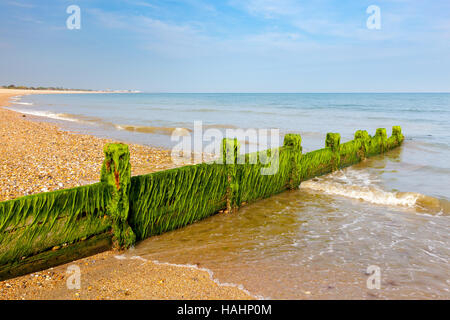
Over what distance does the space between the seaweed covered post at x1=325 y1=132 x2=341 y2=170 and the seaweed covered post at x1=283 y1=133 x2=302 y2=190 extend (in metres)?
2.33

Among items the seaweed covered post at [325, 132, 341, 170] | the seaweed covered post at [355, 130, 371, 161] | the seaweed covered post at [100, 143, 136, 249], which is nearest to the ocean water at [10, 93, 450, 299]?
the seaweed covered post at [100, 143, 136, 249]

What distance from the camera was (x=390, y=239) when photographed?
6.84 m

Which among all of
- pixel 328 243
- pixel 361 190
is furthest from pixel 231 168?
pixel 361 190

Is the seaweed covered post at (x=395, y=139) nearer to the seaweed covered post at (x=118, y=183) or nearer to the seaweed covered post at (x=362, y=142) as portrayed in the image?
the seaweed covered post at (x=362, y=142)

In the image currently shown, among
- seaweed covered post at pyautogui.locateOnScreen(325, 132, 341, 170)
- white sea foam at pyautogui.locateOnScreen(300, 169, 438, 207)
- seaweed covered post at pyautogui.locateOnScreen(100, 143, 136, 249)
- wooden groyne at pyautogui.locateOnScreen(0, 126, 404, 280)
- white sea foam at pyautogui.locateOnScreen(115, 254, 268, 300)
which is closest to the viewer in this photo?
wooden groyne at pyautogui.locateOnScreen(0, 126, 404, 280)

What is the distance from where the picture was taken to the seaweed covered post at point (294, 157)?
32.1ft

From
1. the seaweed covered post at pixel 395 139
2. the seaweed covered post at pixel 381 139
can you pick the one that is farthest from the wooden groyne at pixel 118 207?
the seaweed covered post at pixel 395 139

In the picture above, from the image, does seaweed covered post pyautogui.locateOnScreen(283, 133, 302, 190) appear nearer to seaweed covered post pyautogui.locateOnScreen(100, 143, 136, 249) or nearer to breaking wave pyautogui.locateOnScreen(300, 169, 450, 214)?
breaking wave pyautogui.locateOnScreen(300, 169, 450, 214)

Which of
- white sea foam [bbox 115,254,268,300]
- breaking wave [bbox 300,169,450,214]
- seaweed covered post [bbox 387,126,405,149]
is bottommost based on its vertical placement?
white sea foam [bbox 115,254,268,300]

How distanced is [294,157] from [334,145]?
2.87 metres

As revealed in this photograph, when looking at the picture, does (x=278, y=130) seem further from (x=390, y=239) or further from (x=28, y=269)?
(x=28, y=269)

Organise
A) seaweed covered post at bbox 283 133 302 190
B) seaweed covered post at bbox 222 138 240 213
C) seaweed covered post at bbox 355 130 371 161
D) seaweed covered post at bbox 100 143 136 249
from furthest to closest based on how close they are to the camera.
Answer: seaweed covered post at bbox 355 130 371 161 < seaweed covered post at bbox 283 133 302 190 < seaweed covered post at bbox 222 138 240 213 < seaweed covered post at bbox 100 143 136 249

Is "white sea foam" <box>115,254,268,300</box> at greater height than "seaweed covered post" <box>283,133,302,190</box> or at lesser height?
lesser

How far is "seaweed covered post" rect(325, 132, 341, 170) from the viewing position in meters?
11.7
